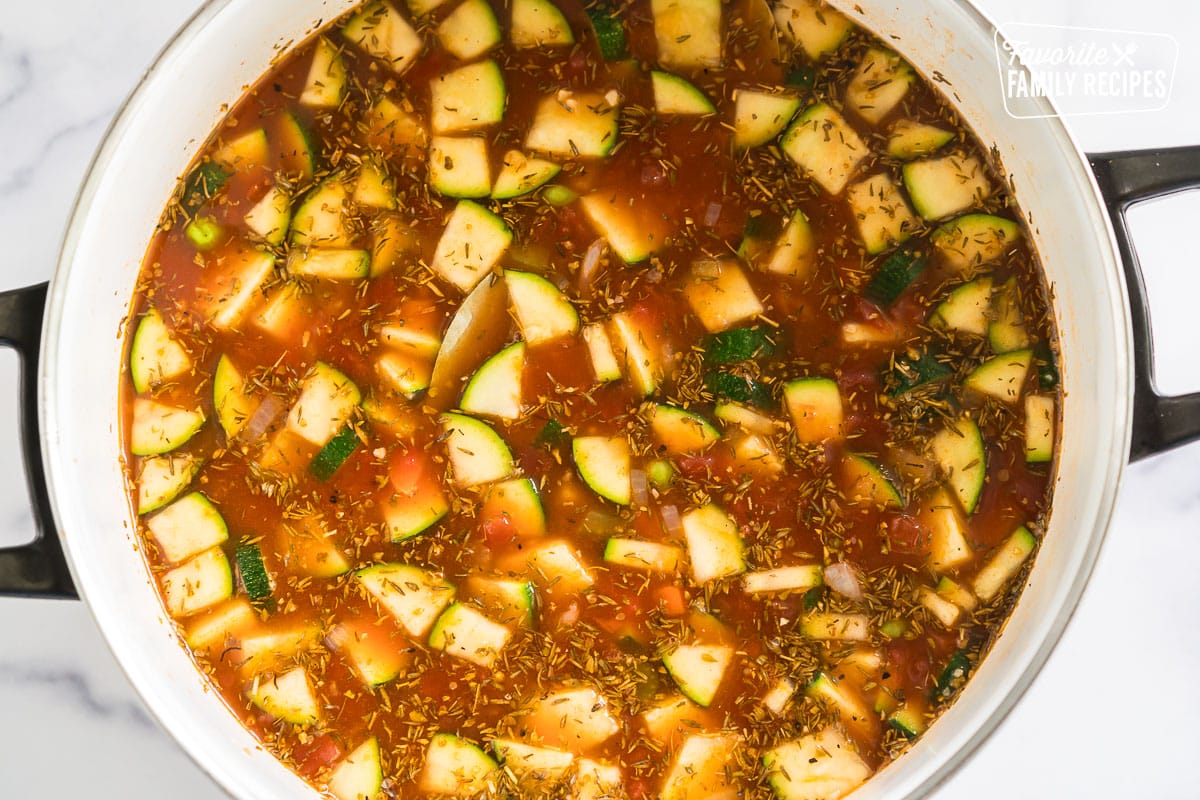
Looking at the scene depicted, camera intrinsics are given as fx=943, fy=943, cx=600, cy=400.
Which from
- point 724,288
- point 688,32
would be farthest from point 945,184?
point 688,32

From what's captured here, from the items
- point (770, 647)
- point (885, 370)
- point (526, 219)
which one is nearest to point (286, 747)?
point (770, 647)

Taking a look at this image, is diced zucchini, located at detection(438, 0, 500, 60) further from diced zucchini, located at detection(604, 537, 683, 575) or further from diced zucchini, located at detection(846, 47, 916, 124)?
diced zucchini, located at detection(604, 537, 683, 575)

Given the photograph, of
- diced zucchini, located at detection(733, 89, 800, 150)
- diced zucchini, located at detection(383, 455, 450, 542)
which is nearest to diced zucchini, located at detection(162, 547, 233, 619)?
diced zucchini, located at detection(383, 455, 450, 542)

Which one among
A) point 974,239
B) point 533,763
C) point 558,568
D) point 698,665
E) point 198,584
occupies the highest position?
point 974,239

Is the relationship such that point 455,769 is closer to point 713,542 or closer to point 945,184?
point 713,542

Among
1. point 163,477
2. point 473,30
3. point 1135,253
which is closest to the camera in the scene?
point 1135,253

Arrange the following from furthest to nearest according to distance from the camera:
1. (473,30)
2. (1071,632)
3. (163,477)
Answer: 1. (1071,632)
2. (163,477)
3. (473,30)

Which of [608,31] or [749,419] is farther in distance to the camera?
[749,419]
